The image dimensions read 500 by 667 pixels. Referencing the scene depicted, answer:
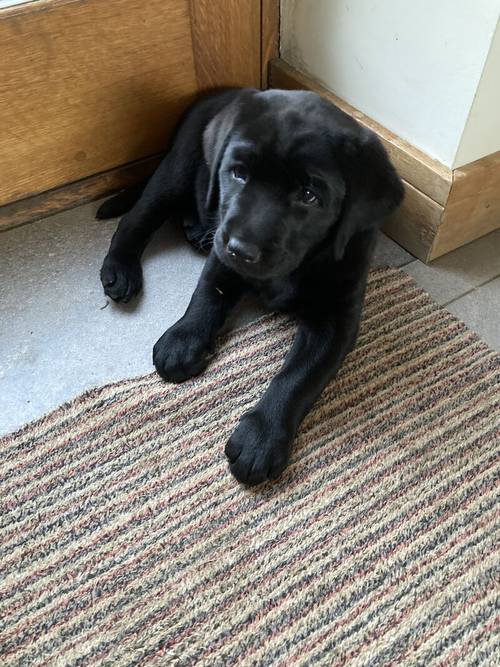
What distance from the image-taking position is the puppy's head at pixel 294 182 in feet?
3.45

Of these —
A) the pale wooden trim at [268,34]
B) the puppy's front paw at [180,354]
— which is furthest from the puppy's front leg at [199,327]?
the pale wooden trim at [268,34]

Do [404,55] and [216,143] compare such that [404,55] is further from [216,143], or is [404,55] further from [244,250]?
[244,250]

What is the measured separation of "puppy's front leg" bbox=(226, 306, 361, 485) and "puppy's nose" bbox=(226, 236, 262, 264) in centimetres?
24

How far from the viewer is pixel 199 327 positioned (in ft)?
4.31

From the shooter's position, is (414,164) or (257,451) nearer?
(257,451)

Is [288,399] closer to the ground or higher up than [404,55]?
closer to the ground

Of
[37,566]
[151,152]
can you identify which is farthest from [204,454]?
[151,152]

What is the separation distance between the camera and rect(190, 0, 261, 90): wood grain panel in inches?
62.6

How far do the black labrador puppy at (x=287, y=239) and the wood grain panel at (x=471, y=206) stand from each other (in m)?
0.31

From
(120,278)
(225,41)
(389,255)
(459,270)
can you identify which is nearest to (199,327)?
(120,278)

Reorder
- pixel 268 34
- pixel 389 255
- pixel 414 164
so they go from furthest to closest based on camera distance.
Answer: pixel 268 34 < pixel 389 255 < pixel 414 164

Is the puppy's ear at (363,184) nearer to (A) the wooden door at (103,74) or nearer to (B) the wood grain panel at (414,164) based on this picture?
(B) the wood grain panel at (414,164)

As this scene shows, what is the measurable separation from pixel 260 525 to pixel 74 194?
1059mm

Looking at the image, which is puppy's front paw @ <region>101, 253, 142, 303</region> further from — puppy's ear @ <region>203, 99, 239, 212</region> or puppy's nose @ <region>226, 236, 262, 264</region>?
puppy's nose @ <region>226, 236, 262, 264</region>
